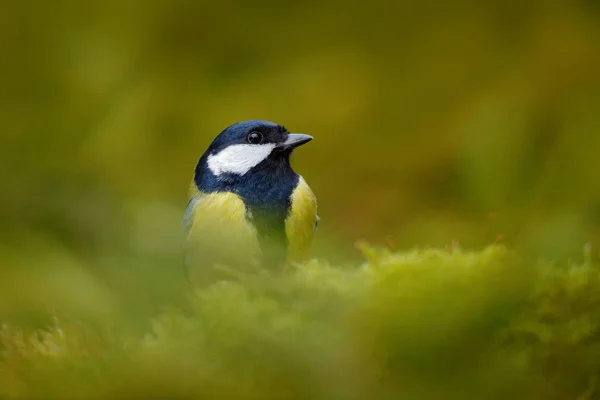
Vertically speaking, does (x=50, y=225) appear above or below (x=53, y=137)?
below

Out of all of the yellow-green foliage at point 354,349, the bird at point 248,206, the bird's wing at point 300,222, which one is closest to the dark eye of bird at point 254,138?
the bird at point 248,206

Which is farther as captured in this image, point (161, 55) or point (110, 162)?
point (161, 55)

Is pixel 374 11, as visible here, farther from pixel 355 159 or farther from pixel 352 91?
pixel 355 159

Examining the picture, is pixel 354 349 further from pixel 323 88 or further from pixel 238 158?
pixel 323 88

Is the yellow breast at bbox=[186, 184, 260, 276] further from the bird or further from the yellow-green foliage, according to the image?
the yellow-green foliage

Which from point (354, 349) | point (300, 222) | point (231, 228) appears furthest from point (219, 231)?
point (354, 349)

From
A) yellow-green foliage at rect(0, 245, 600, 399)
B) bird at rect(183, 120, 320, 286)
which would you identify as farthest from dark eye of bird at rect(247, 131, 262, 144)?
yellow-green foliage at rect(0, 245, 600, 399)

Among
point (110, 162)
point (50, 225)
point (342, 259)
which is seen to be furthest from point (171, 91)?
point (342, 259)
